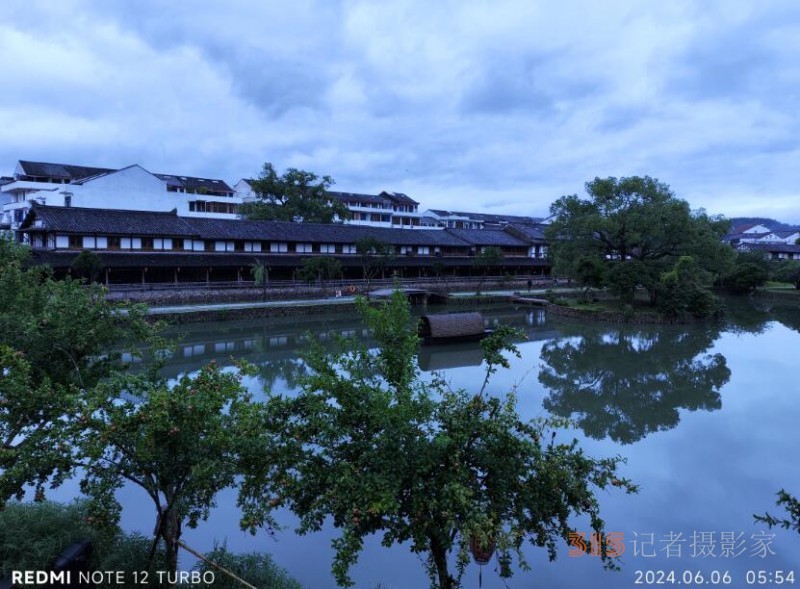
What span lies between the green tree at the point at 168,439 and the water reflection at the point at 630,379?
11.2 meters

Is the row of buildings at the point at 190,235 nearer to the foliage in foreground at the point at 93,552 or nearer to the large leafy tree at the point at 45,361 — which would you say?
the large leafy tree at the point at 45,361

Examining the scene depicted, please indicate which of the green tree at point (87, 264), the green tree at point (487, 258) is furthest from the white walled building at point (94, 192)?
the green tree at point (487, 258)

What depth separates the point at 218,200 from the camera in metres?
61.0

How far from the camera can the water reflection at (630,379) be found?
15844 millimetres

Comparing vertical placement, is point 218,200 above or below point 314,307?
above

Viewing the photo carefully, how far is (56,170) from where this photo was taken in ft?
182

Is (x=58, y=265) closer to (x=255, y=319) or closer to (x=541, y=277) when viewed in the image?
(x=255, y=319)

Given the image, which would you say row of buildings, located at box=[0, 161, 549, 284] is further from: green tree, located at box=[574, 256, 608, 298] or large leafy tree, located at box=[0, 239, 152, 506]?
large leafy tree, located at box=[0, 239, 152, 506]

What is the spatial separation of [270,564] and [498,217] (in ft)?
316

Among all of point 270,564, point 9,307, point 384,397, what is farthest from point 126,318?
point 384,397

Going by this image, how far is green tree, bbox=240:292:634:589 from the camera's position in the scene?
5.25 m

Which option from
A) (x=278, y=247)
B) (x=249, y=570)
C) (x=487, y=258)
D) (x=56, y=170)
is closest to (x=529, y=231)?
(x=487, y=258)

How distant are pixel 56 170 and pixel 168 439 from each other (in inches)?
2478

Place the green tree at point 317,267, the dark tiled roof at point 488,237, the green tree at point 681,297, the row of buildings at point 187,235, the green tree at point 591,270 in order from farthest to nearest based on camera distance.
Answer: the dark tiled roof at point 488,237
the green tree at point 317,267
the green tree at point 591,270
the row of buildings at point 187,235
the green tree at point 681,297
